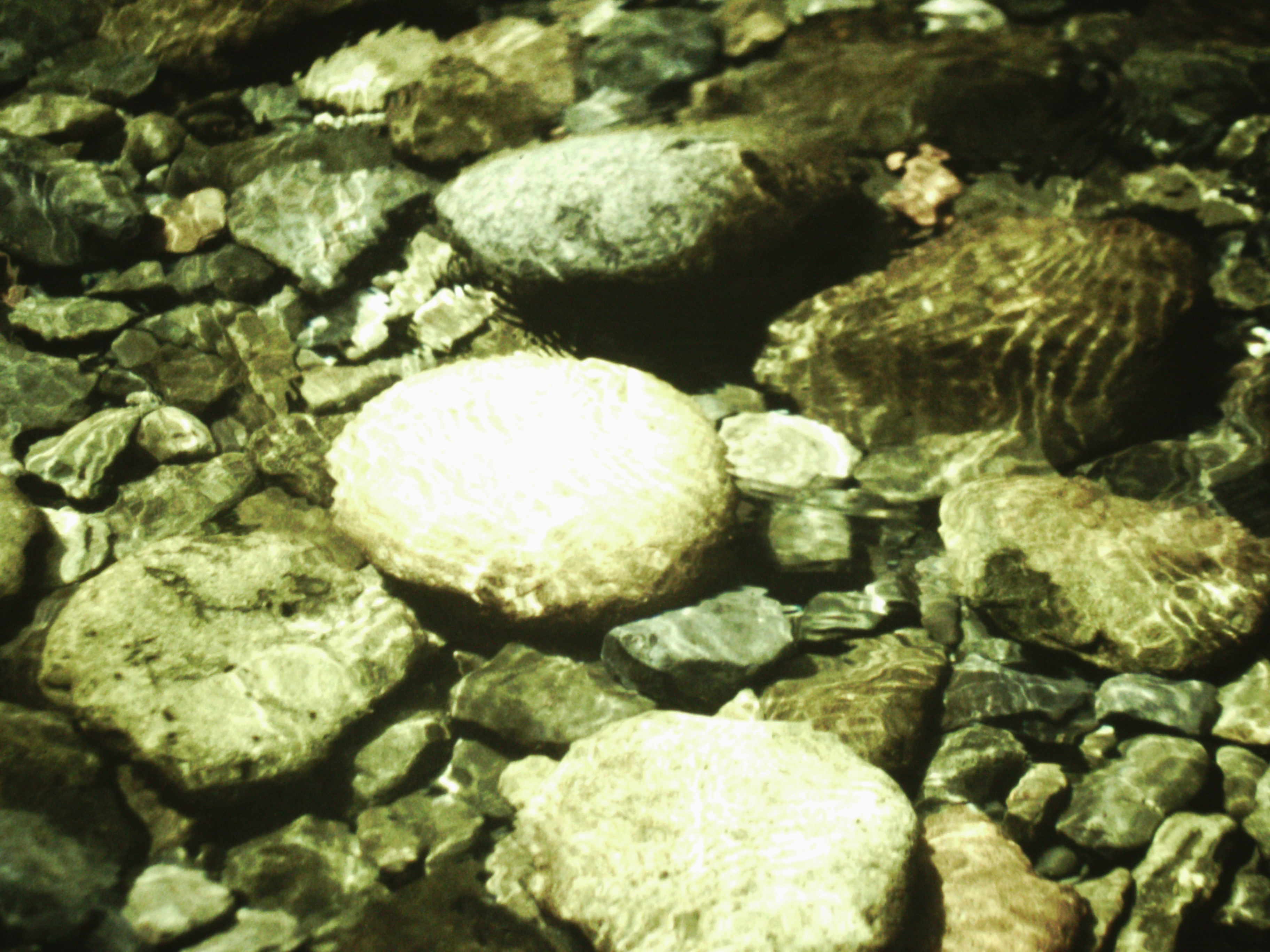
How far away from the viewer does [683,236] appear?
3678 millimetres

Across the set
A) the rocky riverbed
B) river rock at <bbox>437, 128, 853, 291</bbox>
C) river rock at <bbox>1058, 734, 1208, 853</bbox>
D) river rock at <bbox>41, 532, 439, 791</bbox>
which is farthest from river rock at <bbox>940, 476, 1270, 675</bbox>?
A: river rock at <bbox>41, 532, 439, 791</bbox>

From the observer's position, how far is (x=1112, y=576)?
3.10 m

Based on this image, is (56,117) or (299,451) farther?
(56,117)

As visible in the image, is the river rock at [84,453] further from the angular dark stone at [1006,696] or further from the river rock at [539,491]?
the angular dark stone at [1006,696]

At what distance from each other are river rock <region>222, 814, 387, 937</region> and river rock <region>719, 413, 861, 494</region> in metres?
2.17

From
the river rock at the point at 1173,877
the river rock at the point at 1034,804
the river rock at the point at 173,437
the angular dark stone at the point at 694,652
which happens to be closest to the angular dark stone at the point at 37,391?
the river rock at the point at 173,437

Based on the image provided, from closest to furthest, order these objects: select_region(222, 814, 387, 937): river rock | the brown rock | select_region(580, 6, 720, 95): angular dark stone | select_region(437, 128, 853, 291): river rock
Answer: select_region(222, 814, 387, 937): river rock, select_region(437, 128, 853, 291): river rock, the brown rock, select_region(580, 6, 720, 95): angular dark stone

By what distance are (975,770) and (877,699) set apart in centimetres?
42

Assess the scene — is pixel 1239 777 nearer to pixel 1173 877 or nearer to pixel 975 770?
pixel 1173 877

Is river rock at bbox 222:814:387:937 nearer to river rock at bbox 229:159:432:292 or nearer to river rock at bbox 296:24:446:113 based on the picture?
river rock at bbox 229:159:432:292

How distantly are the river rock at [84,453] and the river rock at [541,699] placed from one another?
1.93 meters

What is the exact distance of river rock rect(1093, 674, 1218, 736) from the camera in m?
2.90

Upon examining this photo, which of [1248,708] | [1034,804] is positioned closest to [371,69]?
[1034,804]

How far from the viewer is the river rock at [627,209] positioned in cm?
369
